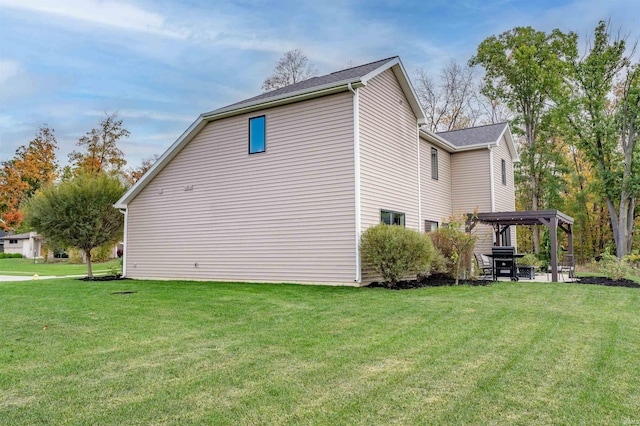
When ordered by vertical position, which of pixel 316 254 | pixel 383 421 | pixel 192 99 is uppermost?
pixel 192 99

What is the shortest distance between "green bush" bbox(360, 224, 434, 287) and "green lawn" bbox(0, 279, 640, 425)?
226 cm

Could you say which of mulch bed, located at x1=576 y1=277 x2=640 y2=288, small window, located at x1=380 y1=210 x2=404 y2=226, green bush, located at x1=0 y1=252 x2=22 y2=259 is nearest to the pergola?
mulch bed, located at x1=576 y1=277 x2=640 y2=288

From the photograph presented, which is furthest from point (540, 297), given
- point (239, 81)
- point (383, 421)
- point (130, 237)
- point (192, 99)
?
point (192, 99)

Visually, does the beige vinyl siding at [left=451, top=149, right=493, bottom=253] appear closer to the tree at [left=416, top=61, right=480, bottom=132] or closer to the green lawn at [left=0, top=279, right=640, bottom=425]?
the green lawn at [left=0, top=279, right=640, bottom=425]

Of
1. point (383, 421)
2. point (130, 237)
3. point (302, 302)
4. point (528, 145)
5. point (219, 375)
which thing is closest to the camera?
point (383, 421)

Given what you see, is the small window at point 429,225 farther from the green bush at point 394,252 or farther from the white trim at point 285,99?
the white trim at point 285,99

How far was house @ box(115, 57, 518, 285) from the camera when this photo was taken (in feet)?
34.7

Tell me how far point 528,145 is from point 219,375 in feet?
78.7

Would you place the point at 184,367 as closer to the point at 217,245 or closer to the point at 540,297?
the point at 540,297

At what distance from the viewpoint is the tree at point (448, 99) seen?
92.2 ft

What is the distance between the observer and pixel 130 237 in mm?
14438

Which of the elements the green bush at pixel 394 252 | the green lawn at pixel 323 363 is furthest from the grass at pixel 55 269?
the green lawn at pixel 323 363

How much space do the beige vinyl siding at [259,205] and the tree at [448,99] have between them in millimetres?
18978

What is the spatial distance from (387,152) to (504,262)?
16.6 feet
